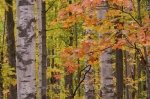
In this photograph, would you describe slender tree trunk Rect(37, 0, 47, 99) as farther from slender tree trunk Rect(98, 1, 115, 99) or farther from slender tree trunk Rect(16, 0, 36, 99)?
slender tree trunk Rect(16, 0, 36, 99)

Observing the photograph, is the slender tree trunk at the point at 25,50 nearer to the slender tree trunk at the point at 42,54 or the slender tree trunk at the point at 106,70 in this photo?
the slender tree trunk at the point at 106,70

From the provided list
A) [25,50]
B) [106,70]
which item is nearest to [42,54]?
[106,70]

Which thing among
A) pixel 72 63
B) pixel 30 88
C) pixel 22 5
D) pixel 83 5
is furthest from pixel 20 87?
pixel 72 63

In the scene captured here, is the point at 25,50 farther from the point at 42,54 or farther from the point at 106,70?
the point at 42,54

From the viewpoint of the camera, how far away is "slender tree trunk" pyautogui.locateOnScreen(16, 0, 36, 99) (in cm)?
500

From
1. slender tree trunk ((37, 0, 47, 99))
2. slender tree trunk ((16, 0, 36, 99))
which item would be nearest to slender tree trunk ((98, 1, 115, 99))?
slender tree trunk ((37, 0, 47, 99))

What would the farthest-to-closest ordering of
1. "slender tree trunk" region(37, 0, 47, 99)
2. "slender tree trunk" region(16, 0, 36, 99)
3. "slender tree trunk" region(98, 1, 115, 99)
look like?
"slender tree trunk" region(37, 0, 47, 99)
"slender tree trunk" region(98, 1, 115, 99)
"slender tree trunk" region(16, 0, 36, 99)

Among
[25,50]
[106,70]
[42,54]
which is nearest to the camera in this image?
[25,50]

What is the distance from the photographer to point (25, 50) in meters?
5.03

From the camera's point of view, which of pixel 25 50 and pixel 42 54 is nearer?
pixel 25 50

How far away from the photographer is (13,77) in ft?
36.2

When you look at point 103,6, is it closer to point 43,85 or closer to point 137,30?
point 137,30

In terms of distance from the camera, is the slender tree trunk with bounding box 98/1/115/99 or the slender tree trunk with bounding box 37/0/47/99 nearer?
the slender tree trunk with bounding box 98/1/115/99

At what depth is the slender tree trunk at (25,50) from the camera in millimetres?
4996
